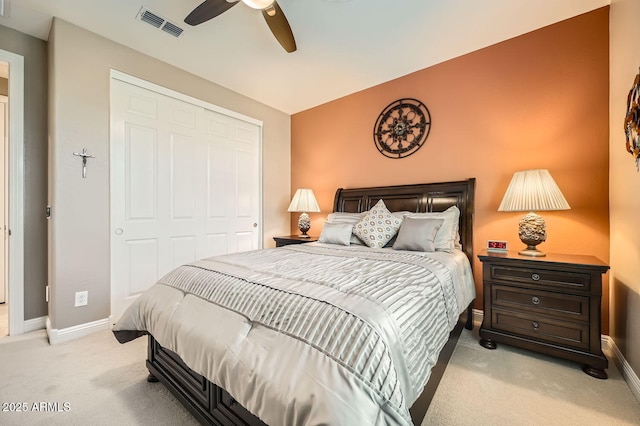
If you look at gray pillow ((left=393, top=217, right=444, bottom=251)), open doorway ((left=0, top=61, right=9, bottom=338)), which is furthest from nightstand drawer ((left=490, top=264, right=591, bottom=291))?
open doorway ((left=0, top=61, right=9, bottom=338))

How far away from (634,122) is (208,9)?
9.24ft

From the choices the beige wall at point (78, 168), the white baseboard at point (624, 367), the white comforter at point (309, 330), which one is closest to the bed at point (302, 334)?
the white comforter at point (309, 330)

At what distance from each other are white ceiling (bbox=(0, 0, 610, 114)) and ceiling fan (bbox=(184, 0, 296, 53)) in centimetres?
28

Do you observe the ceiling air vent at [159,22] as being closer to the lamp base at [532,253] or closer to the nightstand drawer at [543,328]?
the lamp base at [532,253]

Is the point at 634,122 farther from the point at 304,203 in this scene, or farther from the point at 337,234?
the point at 304,203

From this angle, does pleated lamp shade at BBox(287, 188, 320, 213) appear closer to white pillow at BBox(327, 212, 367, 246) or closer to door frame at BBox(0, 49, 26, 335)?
white pillow at BBox(327, 212, 367, 246)

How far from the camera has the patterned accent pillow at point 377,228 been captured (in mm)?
2602

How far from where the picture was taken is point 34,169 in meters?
2.48

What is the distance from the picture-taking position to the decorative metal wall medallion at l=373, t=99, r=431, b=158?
3113mm

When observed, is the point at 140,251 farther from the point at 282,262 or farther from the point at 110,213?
the point at 282,262

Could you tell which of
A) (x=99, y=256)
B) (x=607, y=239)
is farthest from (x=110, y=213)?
A: (x=607, y=239)

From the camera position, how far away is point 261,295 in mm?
1223

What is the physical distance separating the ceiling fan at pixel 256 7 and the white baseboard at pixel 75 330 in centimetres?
271

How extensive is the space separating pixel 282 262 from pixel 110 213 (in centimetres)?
195
